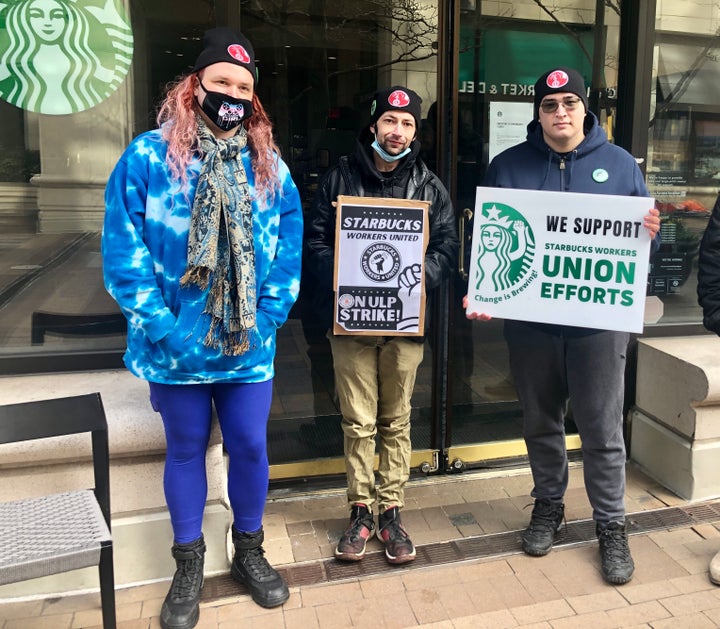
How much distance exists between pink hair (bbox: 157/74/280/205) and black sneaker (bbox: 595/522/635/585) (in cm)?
198

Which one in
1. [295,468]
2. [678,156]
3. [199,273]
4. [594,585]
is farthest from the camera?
[678,156]

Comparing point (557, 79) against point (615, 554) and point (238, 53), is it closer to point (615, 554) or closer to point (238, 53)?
point (238, 53)

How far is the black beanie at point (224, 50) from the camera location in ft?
7.78

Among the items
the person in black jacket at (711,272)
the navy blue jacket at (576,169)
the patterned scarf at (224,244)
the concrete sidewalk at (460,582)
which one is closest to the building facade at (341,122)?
the concrete sidewalk at (460,582)

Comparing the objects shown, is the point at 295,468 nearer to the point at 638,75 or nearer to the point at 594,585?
the point at 594,585

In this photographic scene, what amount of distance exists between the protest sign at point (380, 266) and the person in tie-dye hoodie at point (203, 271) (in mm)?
308

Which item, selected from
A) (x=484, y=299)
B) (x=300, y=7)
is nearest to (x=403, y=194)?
(x=484, y=299)

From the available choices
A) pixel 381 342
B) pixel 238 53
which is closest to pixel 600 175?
pixel 381 342

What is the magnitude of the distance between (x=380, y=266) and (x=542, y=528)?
4.57 ft

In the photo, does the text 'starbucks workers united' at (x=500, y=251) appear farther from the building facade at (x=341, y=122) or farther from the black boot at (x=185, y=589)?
the black boot at (x=185, y=589)

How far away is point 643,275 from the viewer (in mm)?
2775

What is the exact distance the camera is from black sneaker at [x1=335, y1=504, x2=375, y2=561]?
116 inches

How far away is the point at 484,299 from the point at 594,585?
1259 mm

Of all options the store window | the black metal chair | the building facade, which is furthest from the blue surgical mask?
the store window
